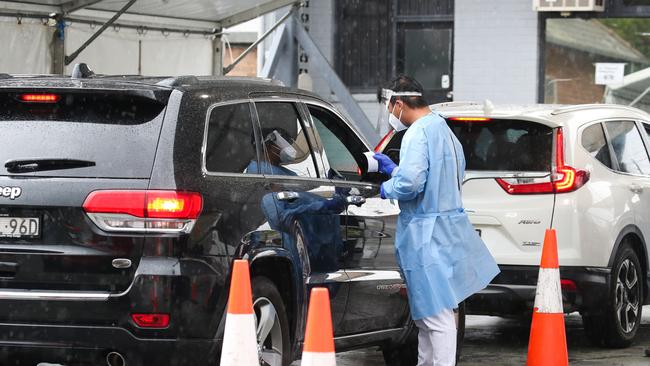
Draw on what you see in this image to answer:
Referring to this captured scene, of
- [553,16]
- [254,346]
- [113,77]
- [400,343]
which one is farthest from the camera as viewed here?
[553,16]

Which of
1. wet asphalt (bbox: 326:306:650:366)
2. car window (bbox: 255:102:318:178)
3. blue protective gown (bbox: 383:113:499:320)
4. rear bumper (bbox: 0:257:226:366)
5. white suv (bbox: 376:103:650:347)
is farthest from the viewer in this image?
white suv (bbox: 376:103:650:347)

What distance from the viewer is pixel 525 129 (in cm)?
963

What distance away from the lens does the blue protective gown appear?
721cm

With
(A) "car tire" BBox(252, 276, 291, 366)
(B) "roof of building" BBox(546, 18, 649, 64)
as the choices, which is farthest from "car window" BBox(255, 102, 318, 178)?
(B) "roof of building" BBox(546, 18, 649, 64)

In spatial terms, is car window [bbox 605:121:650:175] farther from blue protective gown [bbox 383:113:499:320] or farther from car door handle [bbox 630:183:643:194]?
blue protective gown [bbox 383:113:499:320]

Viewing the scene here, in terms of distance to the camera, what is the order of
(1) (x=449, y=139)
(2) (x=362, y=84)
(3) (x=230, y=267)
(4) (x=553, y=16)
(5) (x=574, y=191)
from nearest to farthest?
(3) (x=230, y=267) → (1) (x=449, y=139) → (5) (x=574, y=191) → (4) (x=553, y=16) → (2) (x=362, y=84)

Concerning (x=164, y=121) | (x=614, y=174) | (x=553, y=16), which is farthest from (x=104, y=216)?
(x=553, y=16)

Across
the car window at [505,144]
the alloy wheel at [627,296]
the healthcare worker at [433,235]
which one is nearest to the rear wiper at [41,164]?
the healthcare worker at [433,235]

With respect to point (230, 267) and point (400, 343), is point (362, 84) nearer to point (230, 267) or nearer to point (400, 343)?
point (400, 343)

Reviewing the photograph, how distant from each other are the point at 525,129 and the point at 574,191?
0.58 meters

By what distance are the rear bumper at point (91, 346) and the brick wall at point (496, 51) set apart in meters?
14.4

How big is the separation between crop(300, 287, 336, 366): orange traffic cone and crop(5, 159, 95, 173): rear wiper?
1424 mm

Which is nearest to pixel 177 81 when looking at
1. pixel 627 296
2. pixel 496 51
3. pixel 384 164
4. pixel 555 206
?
pixel 384 164

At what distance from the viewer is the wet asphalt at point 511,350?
30.4ft
